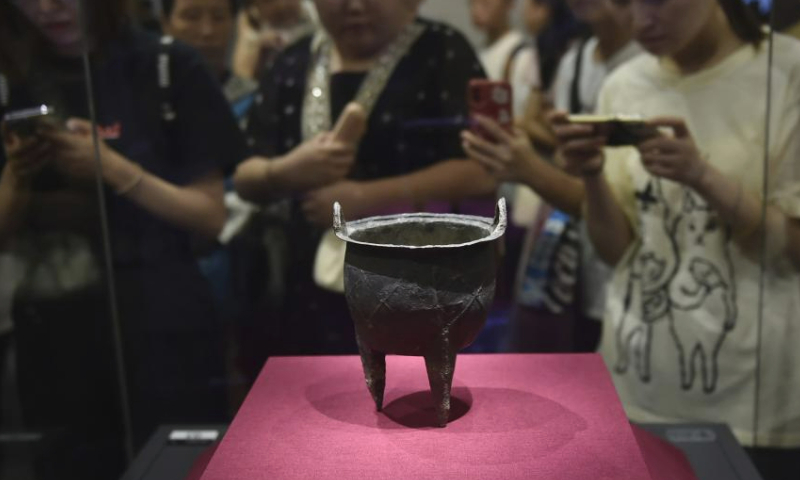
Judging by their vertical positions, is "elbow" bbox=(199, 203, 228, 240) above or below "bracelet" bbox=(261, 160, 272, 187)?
below

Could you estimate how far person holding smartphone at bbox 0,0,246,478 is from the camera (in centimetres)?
200

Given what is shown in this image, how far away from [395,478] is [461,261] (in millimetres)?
312

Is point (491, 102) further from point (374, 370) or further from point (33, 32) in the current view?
point (33, 32)

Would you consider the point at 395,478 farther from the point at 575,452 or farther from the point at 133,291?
the point at 133,291

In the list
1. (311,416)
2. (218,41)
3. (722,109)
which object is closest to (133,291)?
(218,41)

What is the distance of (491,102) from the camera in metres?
1.96

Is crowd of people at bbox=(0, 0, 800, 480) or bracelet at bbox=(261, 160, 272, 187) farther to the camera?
bracelet at bbox=(261, 160, 272, 187)

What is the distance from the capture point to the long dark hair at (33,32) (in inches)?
78.1

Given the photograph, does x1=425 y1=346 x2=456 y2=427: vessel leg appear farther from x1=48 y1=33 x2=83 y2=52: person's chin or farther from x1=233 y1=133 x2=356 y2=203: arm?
x1=48 y1=33 x2=83 y2=52: person's chin

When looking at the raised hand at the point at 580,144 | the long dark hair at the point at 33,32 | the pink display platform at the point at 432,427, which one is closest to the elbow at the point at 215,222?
the long dark hair at the point at 33,32

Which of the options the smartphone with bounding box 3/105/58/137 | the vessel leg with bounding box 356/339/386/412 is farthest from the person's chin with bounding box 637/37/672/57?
the smartphone with bounding box 3/105/58/137

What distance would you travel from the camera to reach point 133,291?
2.17 m

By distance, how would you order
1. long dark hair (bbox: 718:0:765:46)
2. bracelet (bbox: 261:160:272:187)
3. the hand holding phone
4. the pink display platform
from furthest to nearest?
bracelet (bbox: 261:160:272:187) < the hand holding phone < long dark hair (bbox: 718:0:765:46) < the pink display platform

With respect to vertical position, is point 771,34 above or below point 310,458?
above
